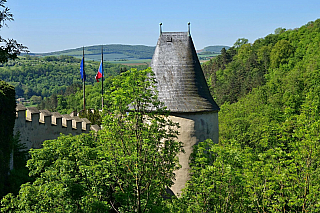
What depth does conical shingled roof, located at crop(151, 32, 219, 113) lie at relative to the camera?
15758 millimetres

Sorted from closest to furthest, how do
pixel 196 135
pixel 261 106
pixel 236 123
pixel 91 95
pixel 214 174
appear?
pixel 214 174, pixel 196 135, pixel 236 123, pixel 261 106, pixel 91 95

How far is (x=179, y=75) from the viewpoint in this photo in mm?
16172

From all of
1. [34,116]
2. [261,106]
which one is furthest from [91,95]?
[34,116]

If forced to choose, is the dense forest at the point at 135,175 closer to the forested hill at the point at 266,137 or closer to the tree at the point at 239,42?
the forested hill at the point at 266,137

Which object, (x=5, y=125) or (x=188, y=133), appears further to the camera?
(x=188, y=133)

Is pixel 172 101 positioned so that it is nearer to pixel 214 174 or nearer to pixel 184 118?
pixel 184 118

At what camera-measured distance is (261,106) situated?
50.6m

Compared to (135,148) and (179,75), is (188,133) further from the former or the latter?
(135,148)

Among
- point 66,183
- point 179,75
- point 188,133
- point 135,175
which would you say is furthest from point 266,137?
point 66,183

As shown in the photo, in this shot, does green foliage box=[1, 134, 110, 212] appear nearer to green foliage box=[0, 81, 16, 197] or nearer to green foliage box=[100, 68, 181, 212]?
green foliage box=[100, 68, 181, 212]

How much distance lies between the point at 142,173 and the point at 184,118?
17.7 feet

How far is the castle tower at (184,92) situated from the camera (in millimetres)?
15375

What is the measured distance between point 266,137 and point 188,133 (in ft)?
11.9

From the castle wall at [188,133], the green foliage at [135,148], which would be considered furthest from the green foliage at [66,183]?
the castle wall at [188,133]
